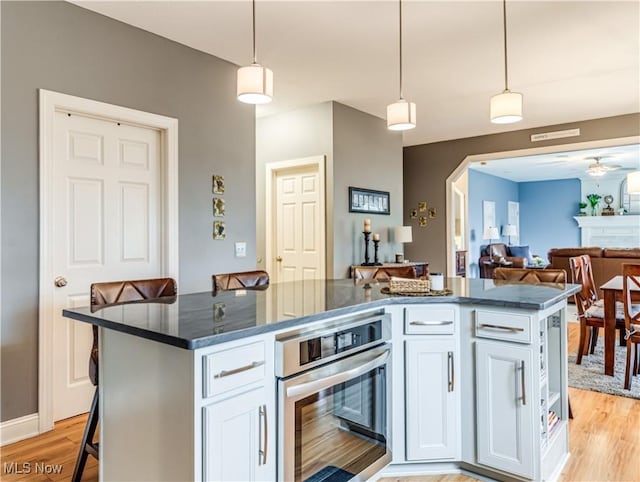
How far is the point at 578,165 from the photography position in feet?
30.4

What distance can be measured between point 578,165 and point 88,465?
10.1 metres

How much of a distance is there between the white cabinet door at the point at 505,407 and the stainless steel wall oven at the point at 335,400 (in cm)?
45

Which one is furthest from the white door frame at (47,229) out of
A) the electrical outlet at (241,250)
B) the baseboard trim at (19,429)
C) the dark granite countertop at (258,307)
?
the electrical outlet at (241,250)

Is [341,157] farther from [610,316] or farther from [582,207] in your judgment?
[582,207]

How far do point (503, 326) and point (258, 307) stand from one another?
112cm

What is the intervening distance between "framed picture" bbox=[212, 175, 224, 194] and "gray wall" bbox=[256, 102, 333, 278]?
1458mm

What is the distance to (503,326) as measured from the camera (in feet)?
6.52

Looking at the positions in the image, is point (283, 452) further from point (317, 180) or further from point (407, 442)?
point (317, 180)

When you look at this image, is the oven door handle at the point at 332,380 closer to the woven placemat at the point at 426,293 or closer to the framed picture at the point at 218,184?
the woven placemat at the point at 426,293

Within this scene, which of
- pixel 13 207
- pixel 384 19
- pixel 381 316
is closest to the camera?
pixel 381 316

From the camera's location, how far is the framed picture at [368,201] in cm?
516

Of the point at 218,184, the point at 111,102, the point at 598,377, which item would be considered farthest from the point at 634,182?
the point at 111,102

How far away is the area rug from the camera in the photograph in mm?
3308

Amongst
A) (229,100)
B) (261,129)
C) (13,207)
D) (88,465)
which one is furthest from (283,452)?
(261,129)
